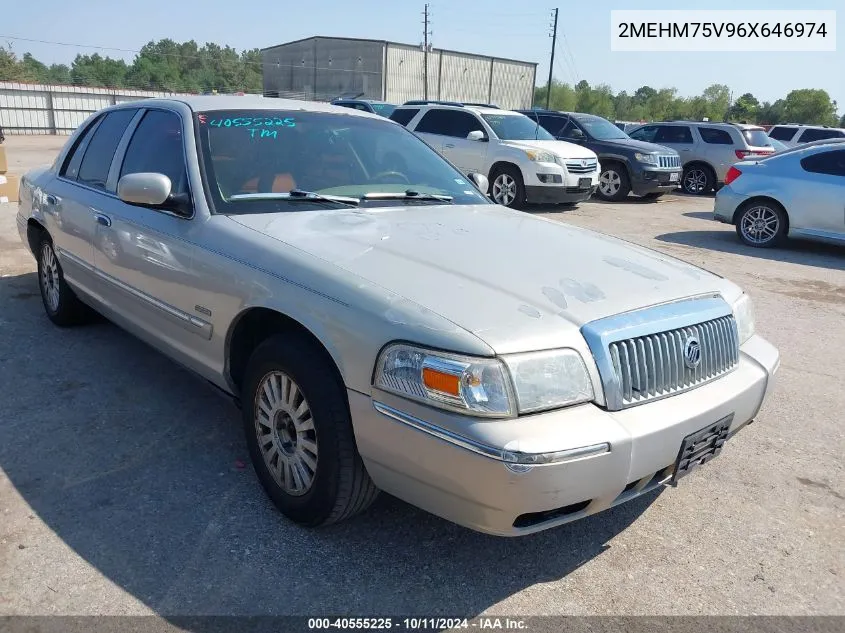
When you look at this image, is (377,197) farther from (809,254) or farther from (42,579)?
(809,254)

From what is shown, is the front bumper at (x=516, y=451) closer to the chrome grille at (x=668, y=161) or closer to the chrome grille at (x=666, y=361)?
the chrome grille at (x=666, y=361)

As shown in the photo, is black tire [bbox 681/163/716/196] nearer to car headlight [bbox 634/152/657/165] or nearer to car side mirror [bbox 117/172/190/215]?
car headlight [bbox 634/152/657/165]

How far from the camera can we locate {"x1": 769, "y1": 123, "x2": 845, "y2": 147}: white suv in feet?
66.2

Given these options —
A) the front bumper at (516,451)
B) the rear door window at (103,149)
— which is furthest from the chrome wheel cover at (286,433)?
the rear door window at (103,149)

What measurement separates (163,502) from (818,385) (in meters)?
4.22

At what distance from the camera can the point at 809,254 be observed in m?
9.95

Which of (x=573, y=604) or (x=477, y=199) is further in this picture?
(x=477, y=199)

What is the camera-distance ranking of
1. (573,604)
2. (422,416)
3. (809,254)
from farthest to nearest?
(809,254), (573,604), (422,416)

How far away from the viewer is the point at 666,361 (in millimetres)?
2561

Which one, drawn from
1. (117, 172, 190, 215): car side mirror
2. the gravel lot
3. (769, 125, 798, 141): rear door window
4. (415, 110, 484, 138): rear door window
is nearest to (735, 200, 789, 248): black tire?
(415, 110, 484, 138): rear door window

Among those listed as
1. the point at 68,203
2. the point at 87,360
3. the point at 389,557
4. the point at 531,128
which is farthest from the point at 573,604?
the point at 531,128

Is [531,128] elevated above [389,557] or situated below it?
above

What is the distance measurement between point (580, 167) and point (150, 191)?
34.7 feet

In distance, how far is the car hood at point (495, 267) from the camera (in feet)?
7.93
